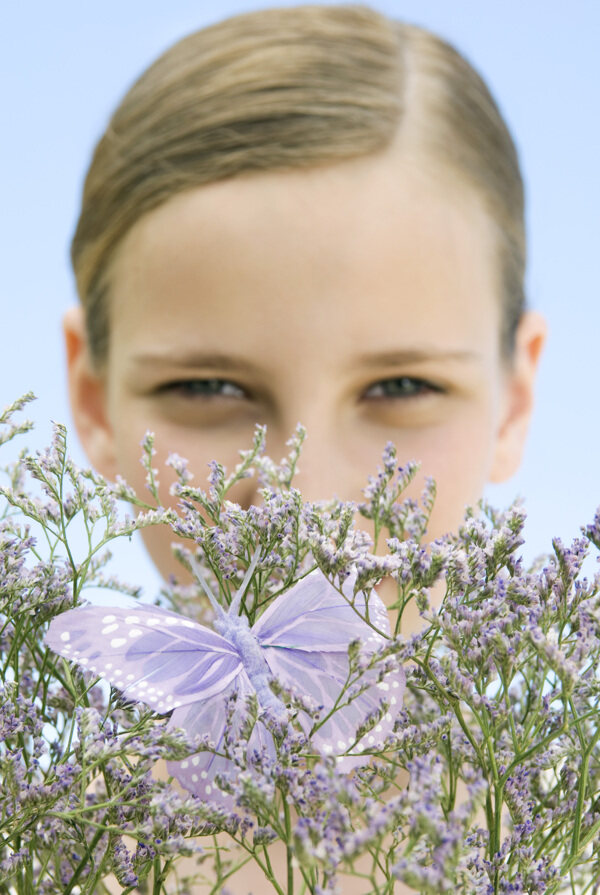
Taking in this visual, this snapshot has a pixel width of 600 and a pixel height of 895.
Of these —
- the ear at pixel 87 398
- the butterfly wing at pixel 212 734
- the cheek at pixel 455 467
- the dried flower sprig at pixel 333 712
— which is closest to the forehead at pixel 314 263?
the cheek at pixel 455 467

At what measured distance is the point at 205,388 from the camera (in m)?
1.73

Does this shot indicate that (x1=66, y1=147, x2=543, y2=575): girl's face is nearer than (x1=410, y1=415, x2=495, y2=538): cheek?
Yes

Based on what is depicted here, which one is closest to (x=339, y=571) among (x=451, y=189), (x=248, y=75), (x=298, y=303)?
(x=298, y=303)

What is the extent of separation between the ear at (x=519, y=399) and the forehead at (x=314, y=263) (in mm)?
459

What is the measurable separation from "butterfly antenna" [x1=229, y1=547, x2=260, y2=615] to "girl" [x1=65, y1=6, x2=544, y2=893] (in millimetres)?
817

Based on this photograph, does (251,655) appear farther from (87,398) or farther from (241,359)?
(87,398)

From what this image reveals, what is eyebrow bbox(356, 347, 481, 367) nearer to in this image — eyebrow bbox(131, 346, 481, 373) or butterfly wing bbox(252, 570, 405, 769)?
eyebrow bbox(131, 346, 481, 373)

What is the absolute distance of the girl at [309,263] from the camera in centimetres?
158

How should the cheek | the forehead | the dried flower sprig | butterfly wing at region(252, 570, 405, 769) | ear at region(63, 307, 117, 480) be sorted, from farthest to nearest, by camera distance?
1. ear at region(63, 307, 117, 480)
2. the cheek
3. the forehead
4. butterfly wing at region(252, 570, 405, 769)
5. the dried flower sprig

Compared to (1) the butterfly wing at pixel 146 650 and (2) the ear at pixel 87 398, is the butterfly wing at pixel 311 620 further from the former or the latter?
(2) the ear at pixel 87 398

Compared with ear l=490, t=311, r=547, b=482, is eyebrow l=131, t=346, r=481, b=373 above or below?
below

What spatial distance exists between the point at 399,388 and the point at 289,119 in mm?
534

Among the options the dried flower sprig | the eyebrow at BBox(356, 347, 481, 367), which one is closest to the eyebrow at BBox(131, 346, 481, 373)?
the eyebrow at BBox(356, 347, 481, 367)

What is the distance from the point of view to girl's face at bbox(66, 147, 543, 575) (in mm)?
1566
